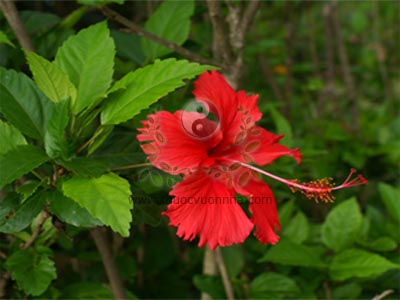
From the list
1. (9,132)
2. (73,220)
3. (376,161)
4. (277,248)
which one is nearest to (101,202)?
(73,220)

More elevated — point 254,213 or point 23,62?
point 23,62

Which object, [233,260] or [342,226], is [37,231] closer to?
[233,260]

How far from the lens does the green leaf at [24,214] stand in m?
0.85

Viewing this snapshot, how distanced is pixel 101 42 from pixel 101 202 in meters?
0.32

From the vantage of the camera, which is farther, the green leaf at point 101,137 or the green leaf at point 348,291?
the green leaf at point 348,291

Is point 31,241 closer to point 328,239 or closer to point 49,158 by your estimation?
point 49,158

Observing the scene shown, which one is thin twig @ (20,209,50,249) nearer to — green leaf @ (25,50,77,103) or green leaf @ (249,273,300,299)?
green leaf @ (25,50,77,103)

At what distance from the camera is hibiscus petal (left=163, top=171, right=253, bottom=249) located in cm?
78

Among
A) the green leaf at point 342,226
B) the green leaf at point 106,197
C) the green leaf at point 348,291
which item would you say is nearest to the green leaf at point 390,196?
the green leaf at point 342,226

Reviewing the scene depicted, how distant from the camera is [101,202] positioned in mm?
765

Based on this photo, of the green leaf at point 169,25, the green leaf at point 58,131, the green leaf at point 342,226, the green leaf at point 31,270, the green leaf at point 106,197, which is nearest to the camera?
the green leaf at point 106,197

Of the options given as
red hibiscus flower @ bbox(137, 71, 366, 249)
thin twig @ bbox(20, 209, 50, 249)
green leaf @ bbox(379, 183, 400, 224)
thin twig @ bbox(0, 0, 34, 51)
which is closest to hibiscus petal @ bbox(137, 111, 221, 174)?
red hibiscus flower @ bbox(137, 71, 366, 249)

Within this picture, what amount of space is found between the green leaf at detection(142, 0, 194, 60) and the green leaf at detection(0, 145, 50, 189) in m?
0.43

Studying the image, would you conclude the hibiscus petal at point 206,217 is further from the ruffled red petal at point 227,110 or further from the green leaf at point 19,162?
the green leaf at point 19,162
